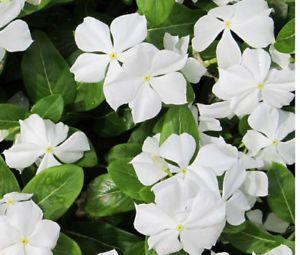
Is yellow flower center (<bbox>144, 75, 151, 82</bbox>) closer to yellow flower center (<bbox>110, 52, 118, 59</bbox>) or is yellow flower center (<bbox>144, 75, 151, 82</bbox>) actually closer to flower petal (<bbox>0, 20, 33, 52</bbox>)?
yellow flower center (<bbox>110, 52, 118, 59</bbox>)

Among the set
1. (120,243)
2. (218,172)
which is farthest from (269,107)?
(120,243)

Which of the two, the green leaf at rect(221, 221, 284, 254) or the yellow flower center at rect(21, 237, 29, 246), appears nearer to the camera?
the yellow flower center at rect(21, 237, 29, 246)

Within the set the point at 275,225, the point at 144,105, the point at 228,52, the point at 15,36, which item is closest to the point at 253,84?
the point at 228,52

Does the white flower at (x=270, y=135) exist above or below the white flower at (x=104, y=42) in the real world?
below

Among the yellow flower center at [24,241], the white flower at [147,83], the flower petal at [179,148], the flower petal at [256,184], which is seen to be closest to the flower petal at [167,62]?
the white flower at [147,83]

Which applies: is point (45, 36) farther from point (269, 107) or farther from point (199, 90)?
point (269, 107)

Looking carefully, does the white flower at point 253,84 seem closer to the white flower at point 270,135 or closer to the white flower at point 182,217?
the white flower at point 270,135

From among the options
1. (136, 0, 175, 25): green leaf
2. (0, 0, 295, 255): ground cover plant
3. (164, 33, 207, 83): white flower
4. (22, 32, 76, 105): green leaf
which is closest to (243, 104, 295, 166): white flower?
(0, 0, 295, 255): ground cover plant
